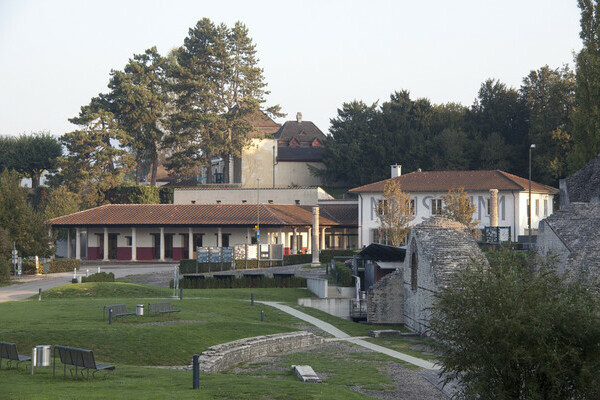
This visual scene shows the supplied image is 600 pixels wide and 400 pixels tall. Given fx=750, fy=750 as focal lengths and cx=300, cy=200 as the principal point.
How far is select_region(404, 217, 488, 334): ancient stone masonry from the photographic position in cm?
3003

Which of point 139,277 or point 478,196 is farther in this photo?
point 478,196

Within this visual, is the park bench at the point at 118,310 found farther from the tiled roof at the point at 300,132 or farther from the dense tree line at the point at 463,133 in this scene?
the tiled roof at the point at 300,132

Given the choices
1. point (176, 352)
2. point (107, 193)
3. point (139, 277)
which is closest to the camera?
point (176, 352)

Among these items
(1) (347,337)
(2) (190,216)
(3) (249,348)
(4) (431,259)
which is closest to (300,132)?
(2) (190,216)

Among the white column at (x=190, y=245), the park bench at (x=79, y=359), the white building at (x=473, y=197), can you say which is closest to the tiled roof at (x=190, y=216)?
the white column at (x=190, y=245)

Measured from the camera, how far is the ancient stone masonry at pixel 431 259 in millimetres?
30031

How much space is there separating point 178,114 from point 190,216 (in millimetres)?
23548

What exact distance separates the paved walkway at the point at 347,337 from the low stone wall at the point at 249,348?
1.82 meters

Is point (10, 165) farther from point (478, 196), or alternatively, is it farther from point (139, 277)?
point (478, 196)

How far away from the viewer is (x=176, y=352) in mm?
24141

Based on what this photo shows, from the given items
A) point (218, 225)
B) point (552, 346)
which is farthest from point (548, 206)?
point (552, 346)

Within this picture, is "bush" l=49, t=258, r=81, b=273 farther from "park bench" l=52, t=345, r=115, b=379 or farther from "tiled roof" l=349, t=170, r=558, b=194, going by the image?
"park bench" l=52, t=345, r=115, b=379

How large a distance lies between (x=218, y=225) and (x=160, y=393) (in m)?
53.5

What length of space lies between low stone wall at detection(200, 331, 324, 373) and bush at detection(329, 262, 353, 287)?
16694mm
